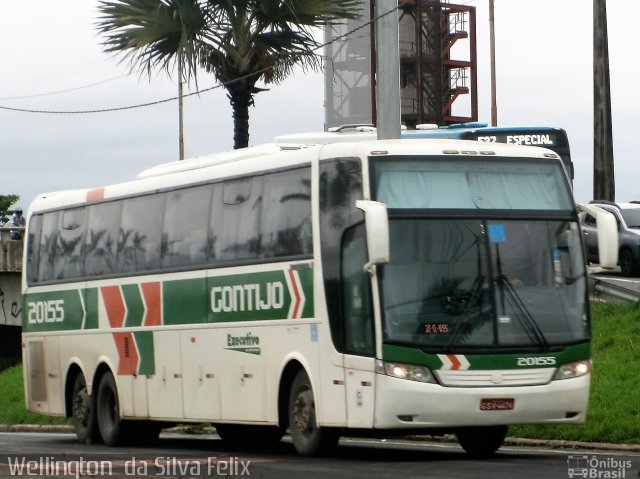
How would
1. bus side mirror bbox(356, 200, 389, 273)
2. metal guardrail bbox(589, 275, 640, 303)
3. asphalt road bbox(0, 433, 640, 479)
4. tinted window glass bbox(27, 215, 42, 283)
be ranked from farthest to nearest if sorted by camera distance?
metal guardrail bbox(589, 275, 640, 303) < tinted window glass bbox(27, 215, 42, 283) < bus side mirror bbox(356, 200, 389, 273) < asphalt road bbox(0, 433, 640, 479)

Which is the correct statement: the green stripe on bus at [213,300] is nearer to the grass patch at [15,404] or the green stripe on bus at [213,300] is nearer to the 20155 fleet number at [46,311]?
the 20155 fleet number at [46,311]

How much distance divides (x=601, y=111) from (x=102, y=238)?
1884 centimetres

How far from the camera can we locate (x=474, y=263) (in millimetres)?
15953

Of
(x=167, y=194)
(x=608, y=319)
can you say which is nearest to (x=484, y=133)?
(x=608, y=319)

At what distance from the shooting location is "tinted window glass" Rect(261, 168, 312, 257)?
55.6 feet

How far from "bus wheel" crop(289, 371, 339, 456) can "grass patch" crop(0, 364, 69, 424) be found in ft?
48.6

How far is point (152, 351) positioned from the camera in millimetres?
20547

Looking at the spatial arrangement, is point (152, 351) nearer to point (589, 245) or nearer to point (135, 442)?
point (135, 442)

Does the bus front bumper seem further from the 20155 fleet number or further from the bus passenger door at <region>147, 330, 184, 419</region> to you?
the 20155 fleet number

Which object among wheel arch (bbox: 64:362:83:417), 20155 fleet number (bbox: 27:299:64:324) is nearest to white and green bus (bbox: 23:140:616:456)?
wheel arch (bbox: 64:362:83:417)

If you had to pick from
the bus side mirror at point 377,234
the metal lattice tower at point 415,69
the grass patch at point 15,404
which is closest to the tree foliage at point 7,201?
the metal lattice tower at point 415,69

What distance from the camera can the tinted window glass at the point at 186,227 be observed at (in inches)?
758

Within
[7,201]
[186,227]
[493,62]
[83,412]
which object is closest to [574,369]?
[186,227]

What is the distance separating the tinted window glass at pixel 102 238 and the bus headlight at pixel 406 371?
6.90 metres
